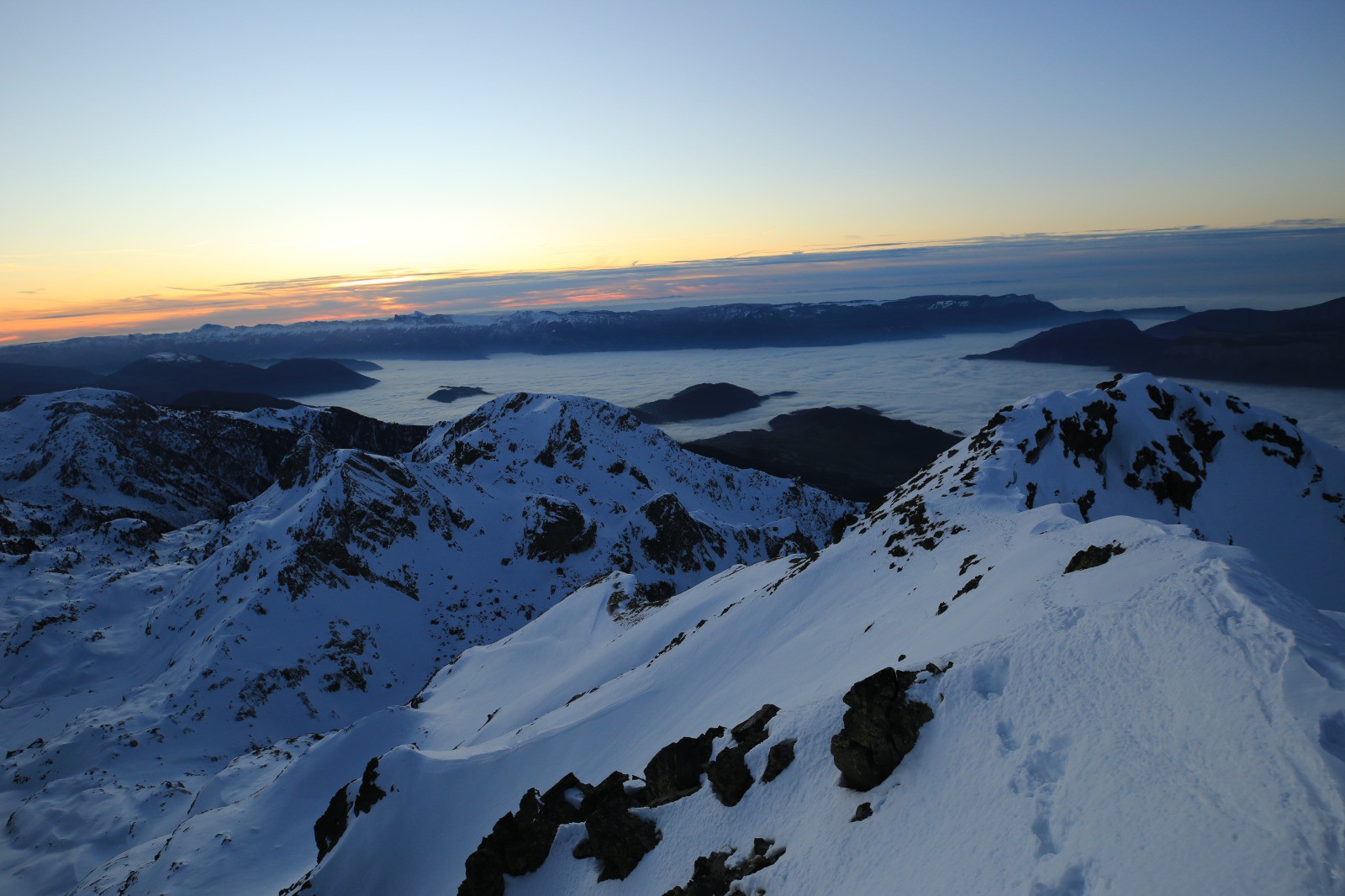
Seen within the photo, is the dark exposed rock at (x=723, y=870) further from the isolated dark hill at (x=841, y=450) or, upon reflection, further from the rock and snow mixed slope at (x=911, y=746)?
the isolated dark hill at (x=841, y=450)

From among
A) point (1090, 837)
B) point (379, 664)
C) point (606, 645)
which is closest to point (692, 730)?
point (1090, 837)

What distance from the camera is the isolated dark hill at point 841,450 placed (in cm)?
14788

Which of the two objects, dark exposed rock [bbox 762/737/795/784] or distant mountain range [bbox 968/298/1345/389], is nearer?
dark exposed rock [bbox 762/737/795/784]

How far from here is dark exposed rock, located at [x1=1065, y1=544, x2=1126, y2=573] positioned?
15.5m

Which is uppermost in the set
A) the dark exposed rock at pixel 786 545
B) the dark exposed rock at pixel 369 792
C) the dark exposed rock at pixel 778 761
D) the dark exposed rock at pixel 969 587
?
the dark exposed rock at pixel 969 587

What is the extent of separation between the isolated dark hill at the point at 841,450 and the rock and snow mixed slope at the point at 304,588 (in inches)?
1727

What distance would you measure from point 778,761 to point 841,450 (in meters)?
167

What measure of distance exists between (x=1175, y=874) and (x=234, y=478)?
6017 inches

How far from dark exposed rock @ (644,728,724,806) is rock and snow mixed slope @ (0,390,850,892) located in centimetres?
2817

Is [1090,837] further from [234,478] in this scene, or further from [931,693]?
[234,478]

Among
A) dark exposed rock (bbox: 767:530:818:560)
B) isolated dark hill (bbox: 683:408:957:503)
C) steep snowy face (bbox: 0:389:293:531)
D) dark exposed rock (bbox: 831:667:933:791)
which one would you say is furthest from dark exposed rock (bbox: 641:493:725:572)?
steep snowy face (bbox: 0:389:293:531)

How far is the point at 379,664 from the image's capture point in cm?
5359

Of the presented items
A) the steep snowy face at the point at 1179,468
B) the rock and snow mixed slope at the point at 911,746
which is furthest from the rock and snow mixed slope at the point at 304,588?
the steep snowy face at the point at 1179,468

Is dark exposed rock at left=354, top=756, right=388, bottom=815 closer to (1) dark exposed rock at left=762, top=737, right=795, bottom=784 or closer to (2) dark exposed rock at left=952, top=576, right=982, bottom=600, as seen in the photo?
(1) dark exposed rock at left=762, top=737, right=795, bottom=784
